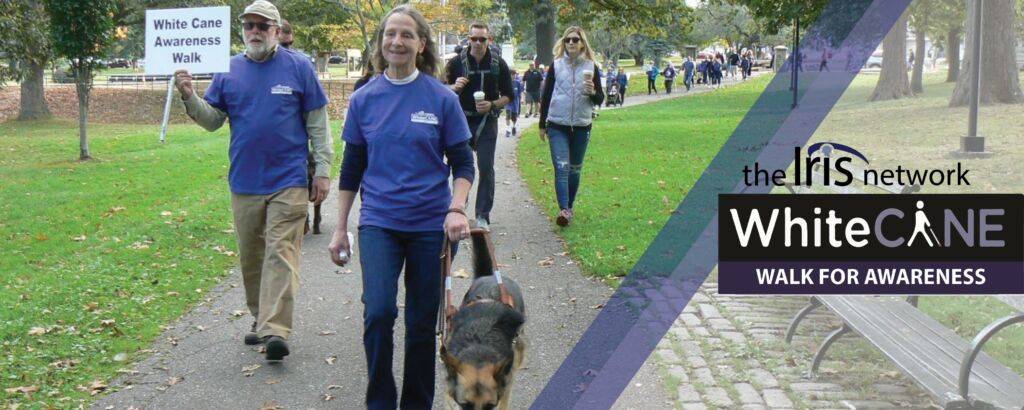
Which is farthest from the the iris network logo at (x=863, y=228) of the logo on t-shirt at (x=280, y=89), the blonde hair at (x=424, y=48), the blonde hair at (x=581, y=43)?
the blonde hair at (x=581, y=43)

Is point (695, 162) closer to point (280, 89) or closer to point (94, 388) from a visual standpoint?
point (280, 89)

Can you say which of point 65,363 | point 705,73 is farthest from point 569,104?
point 705,73

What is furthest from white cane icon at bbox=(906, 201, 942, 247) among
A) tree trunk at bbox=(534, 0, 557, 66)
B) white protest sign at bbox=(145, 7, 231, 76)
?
tree trunk at bbox=(534, 0, 557, 66)

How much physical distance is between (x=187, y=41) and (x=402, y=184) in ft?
26.0

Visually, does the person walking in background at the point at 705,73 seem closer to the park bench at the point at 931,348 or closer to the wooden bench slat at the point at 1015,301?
the park bench at the point at 931,348

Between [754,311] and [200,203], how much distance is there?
8705 mm

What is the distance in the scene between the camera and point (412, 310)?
172 inches

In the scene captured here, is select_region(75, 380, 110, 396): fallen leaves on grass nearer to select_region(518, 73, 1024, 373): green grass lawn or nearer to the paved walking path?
the paved walking path

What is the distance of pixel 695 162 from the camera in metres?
16.4

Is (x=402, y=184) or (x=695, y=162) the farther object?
(x=695, y=162)

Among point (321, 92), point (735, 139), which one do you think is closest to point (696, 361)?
point (321, 92)

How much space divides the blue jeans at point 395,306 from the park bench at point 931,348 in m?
2.06

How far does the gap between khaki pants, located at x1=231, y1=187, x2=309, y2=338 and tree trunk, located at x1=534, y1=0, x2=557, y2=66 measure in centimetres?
2402

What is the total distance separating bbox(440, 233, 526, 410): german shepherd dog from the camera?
3.77 metres
